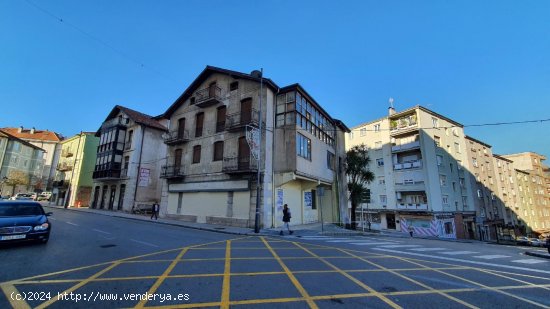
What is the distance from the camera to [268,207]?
680 inches

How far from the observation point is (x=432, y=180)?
32.7m

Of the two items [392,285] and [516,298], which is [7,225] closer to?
[392,285]

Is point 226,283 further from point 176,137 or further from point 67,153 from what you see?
point 67,153

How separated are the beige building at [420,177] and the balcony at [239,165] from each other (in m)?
22.5

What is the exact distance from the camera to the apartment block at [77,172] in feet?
124

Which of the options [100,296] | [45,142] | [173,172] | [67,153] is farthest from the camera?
[45,142]

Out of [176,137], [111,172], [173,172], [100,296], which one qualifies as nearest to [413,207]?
[173,172]

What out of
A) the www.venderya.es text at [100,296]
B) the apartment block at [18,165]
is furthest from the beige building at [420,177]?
the apartment block at [18,165]

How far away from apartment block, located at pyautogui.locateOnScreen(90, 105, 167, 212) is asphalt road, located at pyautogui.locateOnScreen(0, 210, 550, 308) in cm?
2256

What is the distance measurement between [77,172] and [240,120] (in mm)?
34371

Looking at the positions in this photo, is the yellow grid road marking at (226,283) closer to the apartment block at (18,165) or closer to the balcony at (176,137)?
the balcony at (176,137)

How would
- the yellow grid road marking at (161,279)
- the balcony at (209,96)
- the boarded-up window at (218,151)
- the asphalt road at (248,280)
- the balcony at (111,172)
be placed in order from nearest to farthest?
the yellow grid road marking at (161,279)
the asphalt road at (248,280)
the boarded-up window at (218,151)
the balcony at (209,96)
the balcony at (111,172)

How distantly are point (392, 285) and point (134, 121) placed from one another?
33778mm

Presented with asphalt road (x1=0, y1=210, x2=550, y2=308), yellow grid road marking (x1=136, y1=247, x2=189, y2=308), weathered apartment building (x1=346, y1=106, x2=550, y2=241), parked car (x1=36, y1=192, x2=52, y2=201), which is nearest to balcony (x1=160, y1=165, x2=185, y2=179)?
asphalt road (x1=0, y1=210, x2=550, y2=308)
